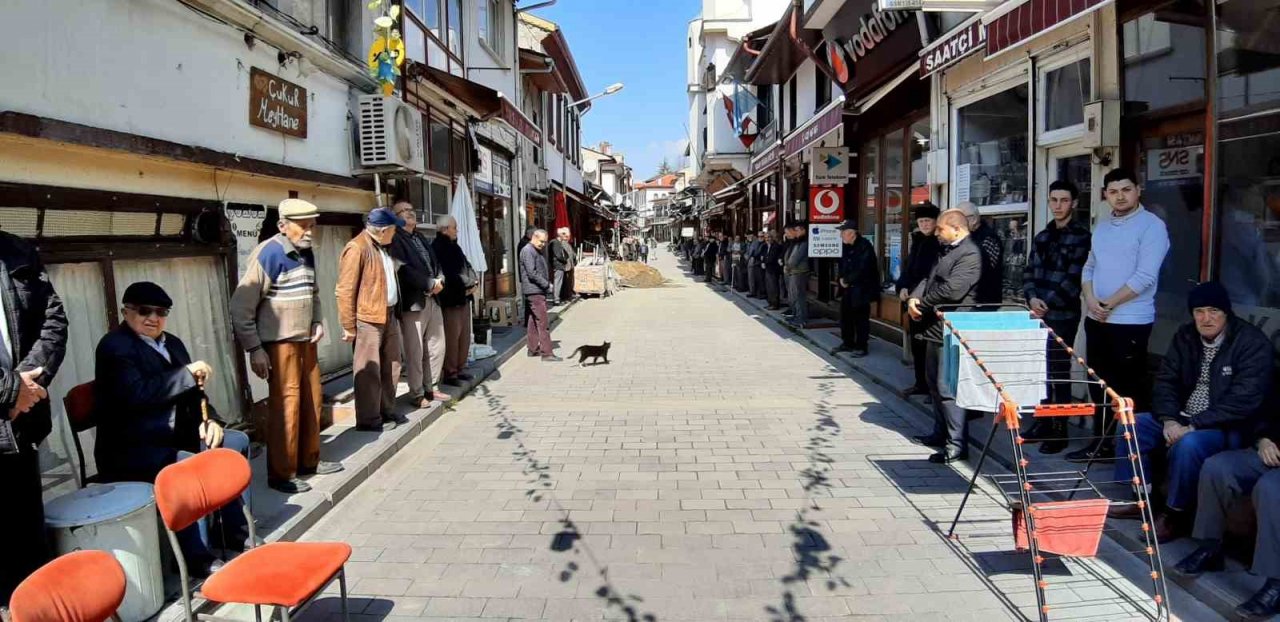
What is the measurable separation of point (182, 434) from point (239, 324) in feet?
3.25

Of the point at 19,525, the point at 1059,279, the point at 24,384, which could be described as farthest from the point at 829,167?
the point at 19,525

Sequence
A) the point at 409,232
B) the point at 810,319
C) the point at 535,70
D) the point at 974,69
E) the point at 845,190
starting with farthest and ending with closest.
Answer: the point at 535,70
the point at 810,319
the point at 845,190
the point at 974,69
the point at 409,232

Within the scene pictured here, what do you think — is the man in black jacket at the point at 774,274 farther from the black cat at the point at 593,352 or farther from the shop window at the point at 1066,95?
the shop window at the point at 1066,95

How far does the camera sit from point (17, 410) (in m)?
3.02

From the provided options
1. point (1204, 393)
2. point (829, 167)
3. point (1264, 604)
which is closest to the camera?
point (1264, 604)

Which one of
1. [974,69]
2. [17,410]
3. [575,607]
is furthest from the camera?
[974,69]

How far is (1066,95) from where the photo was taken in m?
7.09

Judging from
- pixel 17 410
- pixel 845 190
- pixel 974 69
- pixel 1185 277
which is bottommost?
pixel 17 410

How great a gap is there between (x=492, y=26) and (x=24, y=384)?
45.8ft

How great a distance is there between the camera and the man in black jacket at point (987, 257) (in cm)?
625

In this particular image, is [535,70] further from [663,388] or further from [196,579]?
[196,579]

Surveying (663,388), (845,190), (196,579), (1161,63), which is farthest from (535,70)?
(196,579)

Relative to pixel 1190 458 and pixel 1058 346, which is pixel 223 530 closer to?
pixel 1190 458

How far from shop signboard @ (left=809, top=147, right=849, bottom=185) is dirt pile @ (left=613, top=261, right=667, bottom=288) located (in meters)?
13.7
